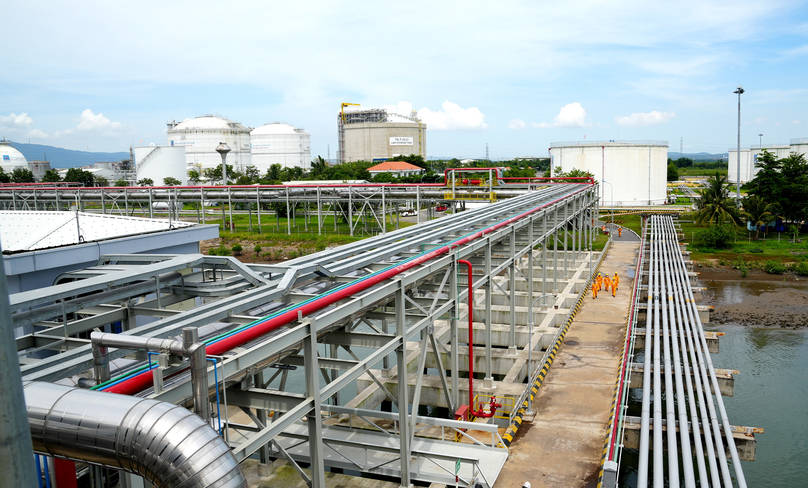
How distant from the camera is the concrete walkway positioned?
13461mm

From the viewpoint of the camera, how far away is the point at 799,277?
3891cm

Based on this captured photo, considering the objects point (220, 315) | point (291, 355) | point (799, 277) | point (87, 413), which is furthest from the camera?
point (799, 277)

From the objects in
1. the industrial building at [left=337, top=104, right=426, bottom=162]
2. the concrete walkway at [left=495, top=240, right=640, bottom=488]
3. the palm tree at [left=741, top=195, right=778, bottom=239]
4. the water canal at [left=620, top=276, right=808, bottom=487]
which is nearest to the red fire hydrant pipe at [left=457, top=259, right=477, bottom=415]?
the concrete walkway at [left=495, top=240, right=640, bottom=488]

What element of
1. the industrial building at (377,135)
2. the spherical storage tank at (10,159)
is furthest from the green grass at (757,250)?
the spherical storage tank at (10,159)

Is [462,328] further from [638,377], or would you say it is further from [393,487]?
[393,487]

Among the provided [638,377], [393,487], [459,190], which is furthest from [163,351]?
[459,190]

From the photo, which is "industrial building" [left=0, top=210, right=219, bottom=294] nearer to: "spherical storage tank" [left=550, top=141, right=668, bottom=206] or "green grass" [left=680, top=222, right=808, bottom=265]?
"green grass" [left=680, top=222, right=808, bottom=265]

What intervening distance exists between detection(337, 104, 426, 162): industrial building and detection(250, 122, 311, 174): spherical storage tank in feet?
85.6

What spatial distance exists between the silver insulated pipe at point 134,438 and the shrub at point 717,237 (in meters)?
48.6

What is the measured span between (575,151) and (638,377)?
235 ft

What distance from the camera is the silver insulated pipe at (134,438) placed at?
5293mm

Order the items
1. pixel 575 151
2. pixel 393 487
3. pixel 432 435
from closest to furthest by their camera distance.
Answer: pixel 393 487
pixel 432 435
pixel 575 151

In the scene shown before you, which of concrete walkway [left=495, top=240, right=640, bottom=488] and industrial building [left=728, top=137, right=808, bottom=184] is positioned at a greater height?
industrial building [left=728, top=137, right=808, bottom=184]

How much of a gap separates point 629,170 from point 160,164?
7686 cm
